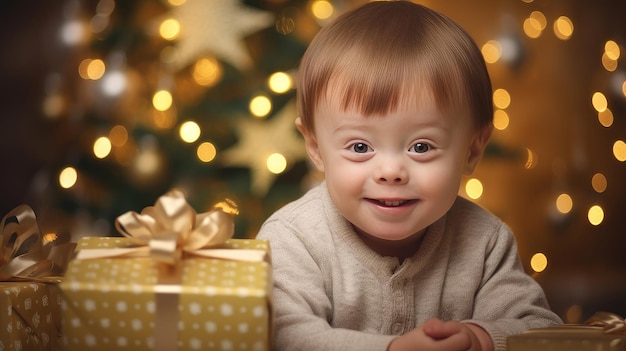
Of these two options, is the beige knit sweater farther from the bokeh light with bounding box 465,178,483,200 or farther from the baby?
the bokeh light with bounding box 465,178,483,200

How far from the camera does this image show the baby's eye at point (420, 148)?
119cm

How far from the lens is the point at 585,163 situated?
2496mm

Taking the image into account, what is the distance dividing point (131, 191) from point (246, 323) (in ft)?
4.16

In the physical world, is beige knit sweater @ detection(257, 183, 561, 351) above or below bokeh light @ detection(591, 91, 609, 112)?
below

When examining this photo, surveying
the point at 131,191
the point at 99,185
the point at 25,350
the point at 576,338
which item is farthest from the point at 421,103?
the point at 99,185

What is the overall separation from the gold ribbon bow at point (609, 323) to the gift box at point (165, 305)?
50cm

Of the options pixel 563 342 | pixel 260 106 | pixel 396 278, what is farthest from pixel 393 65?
pixel 260 106

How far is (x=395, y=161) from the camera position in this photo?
3.84 feet

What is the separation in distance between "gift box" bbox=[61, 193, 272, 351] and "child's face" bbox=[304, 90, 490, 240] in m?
0.21

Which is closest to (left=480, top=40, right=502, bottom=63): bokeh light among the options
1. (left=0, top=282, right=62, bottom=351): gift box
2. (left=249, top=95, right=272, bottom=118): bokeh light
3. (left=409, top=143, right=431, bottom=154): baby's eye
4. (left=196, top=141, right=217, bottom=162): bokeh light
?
(left=249, top=95, right=272, bottom=118): bokeh light

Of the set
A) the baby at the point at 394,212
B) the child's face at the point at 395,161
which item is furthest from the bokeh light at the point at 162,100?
the child's face at the point at 395,161

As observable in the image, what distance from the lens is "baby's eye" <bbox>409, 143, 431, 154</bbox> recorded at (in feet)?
3.90

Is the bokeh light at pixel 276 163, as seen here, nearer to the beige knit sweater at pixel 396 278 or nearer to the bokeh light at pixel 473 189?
the bokeh light at pixel 473 189

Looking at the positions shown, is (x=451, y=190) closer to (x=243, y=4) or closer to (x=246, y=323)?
(x=246, y=323)
